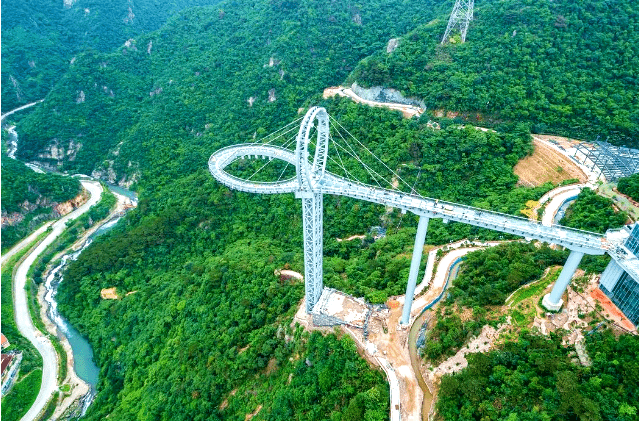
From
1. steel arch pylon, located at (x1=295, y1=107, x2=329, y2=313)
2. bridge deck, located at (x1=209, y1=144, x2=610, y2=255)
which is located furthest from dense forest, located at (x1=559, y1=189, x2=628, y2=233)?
steel arch pylon, located at (x1=295, y1=107, x2=329, y2=313)

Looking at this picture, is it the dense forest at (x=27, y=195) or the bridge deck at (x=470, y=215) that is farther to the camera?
the dense forest at (x=27, y=195)

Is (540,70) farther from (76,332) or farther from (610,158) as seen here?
(76,332)

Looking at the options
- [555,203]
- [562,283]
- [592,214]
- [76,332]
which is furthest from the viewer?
[76,332]

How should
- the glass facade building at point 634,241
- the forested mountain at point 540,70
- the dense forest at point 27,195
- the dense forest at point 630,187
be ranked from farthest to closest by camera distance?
the dense forest at point 27,195 < the forested mountain at point 540,70 < the dense forest at point 630,187 < the glass facade building at point 634,241

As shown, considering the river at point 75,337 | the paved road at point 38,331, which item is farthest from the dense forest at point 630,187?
the paved road at point 38,331

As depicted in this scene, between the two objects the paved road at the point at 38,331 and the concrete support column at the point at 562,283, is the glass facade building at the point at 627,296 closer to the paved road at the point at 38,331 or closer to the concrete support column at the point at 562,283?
the concrete support column at the point at 562,283

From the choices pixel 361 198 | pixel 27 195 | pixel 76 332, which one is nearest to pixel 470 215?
pixel 361 198

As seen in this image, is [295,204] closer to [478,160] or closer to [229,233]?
[229,233]
